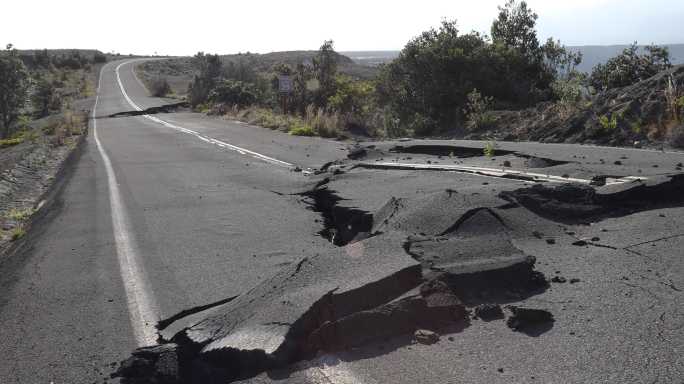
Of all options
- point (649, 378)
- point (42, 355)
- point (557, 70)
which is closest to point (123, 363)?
point (42, 355)

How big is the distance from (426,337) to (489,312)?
59 cm

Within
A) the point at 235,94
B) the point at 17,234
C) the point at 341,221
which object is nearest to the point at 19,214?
the point at 17,234

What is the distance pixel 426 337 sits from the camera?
3.99 meters

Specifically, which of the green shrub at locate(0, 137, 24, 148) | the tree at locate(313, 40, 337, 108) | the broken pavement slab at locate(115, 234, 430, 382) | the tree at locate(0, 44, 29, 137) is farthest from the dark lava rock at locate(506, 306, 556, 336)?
the tree at locate(0, 44, 29, 137)

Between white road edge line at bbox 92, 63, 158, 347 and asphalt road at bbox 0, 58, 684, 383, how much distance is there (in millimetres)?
A: 20

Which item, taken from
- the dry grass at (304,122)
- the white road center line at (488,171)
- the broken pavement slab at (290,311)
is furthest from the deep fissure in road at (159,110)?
the broken pavement slab at (290,311)

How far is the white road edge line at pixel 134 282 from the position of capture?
4.49 meters

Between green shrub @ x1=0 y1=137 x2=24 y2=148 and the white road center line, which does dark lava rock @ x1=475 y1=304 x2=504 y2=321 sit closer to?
the white road center line

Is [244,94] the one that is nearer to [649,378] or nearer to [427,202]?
[427,202]

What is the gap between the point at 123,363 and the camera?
3.95 meters

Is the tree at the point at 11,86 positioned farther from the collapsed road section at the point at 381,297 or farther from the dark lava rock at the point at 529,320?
the dark lava rock at the point at 529,320

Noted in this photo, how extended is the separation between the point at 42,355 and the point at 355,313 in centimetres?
216

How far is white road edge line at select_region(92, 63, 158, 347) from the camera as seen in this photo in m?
4.49

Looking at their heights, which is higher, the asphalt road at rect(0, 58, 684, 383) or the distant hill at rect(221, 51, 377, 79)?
the asphalt road at rect(0, 58, 684, 383)
